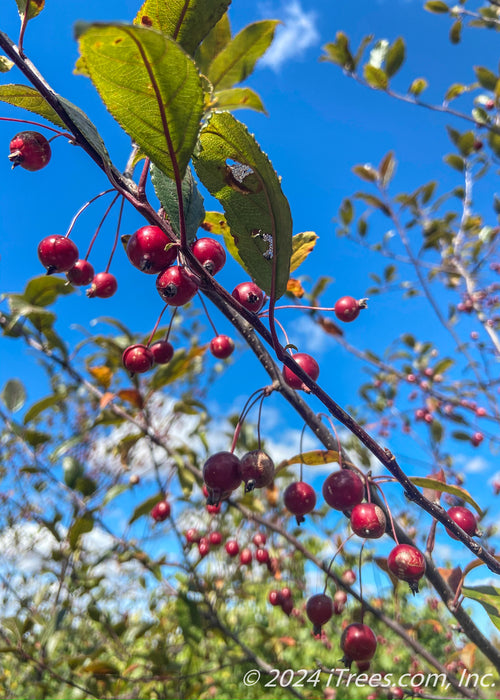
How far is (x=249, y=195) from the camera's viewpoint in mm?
930

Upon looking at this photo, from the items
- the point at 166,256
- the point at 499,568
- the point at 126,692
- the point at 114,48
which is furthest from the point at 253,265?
the point at 126,692

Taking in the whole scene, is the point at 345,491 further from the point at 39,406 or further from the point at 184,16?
the point at 39,406

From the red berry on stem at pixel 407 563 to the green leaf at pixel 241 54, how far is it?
1.25 meters

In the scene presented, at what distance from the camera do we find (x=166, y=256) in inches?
38.3

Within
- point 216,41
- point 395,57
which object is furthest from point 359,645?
point 395,57

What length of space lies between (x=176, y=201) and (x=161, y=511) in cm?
215

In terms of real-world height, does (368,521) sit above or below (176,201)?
below

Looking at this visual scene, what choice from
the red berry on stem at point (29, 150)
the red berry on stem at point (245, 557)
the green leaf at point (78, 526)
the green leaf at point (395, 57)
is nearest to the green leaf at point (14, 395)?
the green leaf at point (78, 526)

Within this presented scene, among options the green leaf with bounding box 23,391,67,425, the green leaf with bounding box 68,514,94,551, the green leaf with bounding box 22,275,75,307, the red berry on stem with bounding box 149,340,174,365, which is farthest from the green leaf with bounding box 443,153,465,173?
the green leaf with bounding box 68,514,94,551

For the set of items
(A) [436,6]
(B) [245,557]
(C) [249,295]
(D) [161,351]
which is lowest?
(B) [245,557]

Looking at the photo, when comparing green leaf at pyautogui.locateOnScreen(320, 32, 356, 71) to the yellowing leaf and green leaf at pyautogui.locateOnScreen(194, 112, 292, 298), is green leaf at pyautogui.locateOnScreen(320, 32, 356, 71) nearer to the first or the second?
the yellowing leaf

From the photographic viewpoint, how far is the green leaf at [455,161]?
189 inches

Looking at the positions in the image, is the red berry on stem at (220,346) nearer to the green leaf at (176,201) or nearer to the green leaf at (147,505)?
the green leaf at (176,201)

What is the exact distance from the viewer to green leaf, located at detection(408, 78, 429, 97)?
420 centimetres
